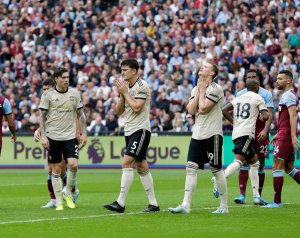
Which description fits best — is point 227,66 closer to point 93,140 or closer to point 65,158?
point 93,140

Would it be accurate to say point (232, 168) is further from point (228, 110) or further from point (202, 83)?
point (202, 83)

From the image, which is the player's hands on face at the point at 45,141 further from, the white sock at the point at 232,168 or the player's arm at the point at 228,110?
the player's arm at the point at 228,110

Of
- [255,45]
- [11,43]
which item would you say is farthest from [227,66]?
[11,43]

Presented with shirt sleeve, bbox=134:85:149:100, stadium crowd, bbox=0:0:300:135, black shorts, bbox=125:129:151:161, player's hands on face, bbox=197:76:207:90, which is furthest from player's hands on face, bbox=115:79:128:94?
stadium crowd, bbox=0:0:300:135

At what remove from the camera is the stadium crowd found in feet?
109

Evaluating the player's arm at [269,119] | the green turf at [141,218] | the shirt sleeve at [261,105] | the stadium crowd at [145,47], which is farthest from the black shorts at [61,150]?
the stadium crowd at [145,47]

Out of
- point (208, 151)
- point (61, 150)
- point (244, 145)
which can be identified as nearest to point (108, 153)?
point (244, 145)

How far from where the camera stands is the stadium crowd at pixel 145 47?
33.3 metres

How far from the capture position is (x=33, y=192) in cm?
2111

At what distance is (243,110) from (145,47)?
19171mm

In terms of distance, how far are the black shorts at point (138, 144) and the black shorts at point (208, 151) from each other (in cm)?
81

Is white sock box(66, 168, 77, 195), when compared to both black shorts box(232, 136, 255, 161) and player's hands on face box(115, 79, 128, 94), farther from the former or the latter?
black shorts box(232, 136, 255, 161)

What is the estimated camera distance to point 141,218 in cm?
1419

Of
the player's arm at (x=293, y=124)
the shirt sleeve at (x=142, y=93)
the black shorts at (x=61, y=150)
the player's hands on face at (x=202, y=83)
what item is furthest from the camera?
the black shorts at (x=61, y=150)
